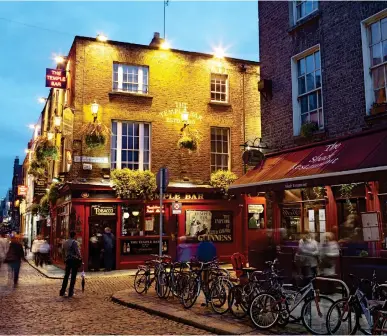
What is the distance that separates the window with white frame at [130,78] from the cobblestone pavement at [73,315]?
9797 mm

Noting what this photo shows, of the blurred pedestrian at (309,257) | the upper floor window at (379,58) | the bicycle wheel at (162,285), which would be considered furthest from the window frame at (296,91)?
the bicycle wheel at (162,285)

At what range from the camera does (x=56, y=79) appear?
20828 millimetres

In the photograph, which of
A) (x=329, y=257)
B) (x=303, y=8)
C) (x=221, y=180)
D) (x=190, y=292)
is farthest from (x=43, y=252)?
(x=303, y=8)

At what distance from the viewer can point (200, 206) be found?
830 inches

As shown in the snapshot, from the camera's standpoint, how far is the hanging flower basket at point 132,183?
18978 millimetres

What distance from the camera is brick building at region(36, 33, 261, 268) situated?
19.2m

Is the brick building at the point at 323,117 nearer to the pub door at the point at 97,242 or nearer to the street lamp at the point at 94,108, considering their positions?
the street lamp at the point at 94,108

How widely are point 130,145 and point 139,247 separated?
4488 millimetres

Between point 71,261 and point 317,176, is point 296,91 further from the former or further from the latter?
point 71,261

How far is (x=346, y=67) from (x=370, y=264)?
16.2ft

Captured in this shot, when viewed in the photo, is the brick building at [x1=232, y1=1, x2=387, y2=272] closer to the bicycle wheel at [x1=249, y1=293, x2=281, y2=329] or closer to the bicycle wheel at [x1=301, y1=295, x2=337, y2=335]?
the bicycle wheel at [x1=301, y1=295, x2=337, y2=335]

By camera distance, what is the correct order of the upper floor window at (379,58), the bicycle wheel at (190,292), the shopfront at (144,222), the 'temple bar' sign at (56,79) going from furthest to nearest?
the 'temple bar' sign at (56,79) < the shopfront at (144,222) < the upper floor window at (379,58) < the bicycle wheel at (190,292)

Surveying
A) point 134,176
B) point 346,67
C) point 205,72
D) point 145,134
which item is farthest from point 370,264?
point 205,72

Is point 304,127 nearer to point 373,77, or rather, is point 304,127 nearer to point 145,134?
point 373,77
